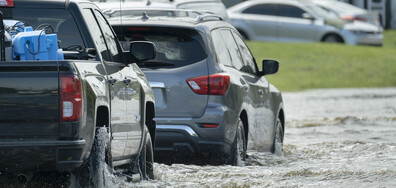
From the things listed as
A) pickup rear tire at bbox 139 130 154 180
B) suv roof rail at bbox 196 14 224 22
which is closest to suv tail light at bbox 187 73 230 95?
suv roof rail at bbox 196 14 224 22

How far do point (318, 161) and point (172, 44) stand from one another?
2.18 m

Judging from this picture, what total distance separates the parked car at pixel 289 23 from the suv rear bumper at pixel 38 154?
1046 inches

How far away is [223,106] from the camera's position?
9883mm

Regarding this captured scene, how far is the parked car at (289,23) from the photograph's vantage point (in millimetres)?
33281

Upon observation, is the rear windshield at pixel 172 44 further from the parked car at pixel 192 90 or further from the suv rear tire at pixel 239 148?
the suv rear tire at pixel 239 148

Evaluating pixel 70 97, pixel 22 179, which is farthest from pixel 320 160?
pixel 70 97

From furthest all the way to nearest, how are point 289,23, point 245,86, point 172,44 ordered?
1. point 289,23
2. point 245,86
3. point 172,44

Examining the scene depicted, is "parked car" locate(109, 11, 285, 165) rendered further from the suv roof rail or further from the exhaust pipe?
the exhaust pipe

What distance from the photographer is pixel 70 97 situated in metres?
6.31

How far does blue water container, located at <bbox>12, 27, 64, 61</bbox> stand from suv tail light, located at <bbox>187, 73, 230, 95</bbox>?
2927 millimetres

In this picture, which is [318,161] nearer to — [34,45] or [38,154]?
[34,45]

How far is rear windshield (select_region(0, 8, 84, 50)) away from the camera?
7.54 metres

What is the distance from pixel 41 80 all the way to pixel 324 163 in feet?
16.3

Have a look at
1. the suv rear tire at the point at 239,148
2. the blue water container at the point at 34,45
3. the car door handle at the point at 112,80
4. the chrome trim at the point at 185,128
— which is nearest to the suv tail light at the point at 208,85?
the chrome trim at the point at 185,128
